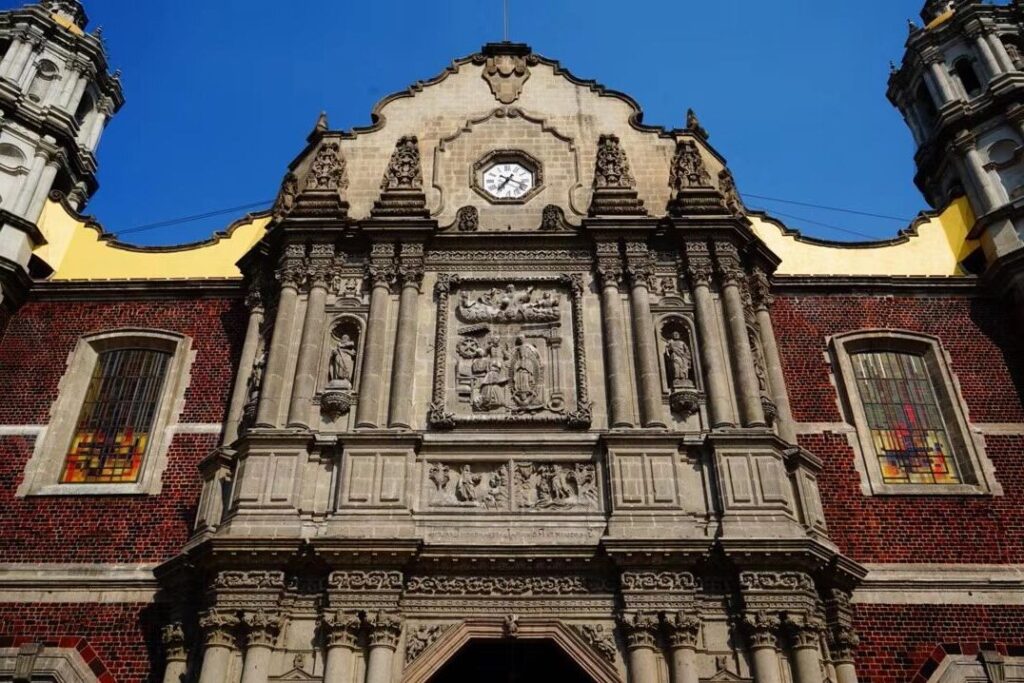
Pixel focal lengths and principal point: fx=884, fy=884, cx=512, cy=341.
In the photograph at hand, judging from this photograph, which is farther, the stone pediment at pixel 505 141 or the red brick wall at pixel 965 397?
the stone pediment at pixel 505 141

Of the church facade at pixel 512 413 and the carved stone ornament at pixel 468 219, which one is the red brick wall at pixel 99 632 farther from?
the carved stone ornament at pixel 468 219

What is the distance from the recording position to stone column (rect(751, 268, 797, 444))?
14.9 meters

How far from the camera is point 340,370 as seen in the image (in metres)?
14.8

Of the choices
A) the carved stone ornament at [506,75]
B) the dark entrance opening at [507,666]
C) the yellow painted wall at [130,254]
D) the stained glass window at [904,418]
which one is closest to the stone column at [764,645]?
the dark entrance opening at [507,666]

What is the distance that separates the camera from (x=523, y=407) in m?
14.4

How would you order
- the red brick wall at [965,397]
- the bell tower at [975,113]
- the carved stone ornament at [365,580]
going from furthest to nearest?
1. the bell tower at [975,113]
2. the red brick wall at [965,397]
3. the carved stone ornament at [365,580]

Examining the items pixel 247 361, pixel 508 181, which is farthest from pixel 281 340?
pixel 508 181

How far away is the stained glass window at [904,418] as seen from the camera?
15484 mm

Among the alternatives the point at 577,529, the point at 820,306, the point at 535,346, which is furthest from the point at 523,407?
the point at 820,306

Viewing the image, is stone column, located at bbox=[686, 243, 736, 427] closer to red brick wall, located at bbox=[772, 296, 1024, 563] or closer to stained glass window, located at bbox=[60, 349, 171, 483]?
red brick wall, located at bbox=[772, 296, 1024, 563]

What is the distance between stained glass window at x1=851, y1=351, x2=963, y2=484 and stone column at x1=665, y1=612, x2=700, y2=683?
5.42 m

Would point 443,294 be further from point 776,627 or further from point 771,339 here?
point 776,627

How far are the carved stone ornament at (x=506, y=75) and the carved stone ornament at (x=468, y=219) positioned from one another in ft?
11.5

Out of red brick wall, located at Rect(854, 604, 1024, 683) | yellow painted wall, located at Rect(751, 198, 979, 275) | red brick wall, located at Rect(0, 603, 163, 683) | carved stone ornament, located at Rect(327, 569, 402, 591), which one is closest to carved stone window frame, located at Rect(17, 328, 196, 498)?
red brick wall, located at Rect(0, 603, 163, 683)
